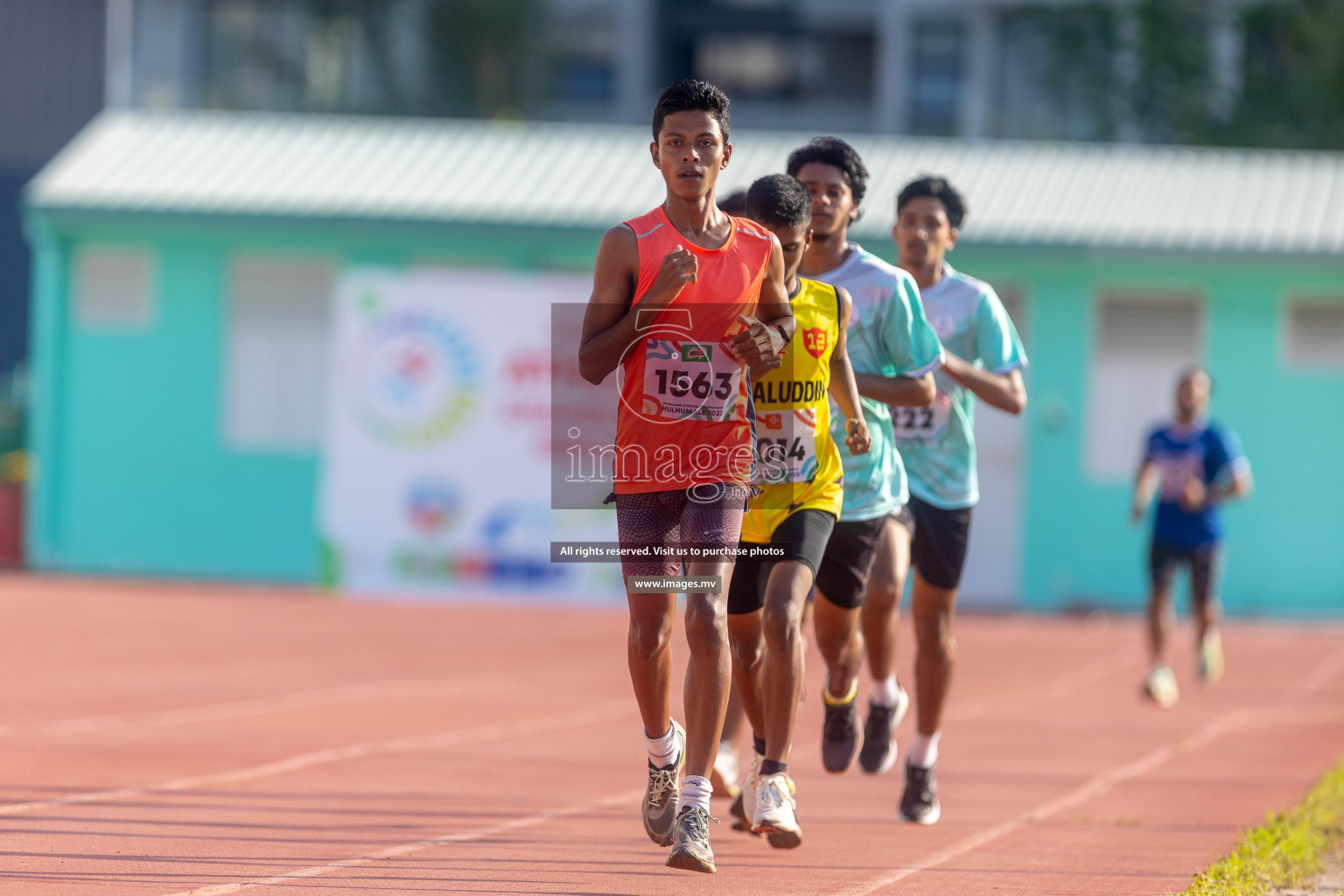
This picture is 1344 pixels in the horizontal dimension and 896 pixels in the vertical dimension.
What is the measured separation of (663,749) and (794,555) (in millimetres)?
742

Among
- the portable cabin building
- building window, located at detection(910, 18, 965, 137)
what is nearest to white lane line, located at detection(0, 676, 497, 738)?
the portable cabin building

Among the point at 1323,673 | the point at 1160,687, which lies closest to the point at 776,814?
the point at 1160,687

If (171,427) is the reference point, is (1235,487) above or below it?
above

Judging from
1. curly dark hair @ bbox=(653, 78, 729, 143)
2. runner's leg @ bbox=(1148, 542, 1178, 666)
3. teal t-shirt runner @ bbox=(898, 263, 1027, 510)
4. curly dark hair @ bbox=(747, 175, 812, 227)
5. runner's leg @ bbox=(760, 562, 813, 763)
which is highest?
curly dark hair @ bbox=(653, 78, 729, 143)

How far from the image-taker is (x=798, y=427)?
581 centimetres

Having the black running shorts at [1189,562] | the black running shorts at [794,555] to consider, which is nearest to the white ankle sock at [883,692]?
the black running shorts at [794,555]

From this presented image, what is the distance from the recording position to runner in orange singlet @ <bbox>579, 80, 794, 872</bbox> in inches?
211

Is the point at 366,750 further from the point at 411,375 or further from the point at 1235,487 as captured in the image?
the point at 411,375

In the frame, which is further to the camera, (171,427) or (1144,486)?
(171,427)

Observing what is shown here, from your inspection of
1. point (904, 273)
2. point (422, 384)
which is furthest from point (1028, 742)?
point (422, 384)

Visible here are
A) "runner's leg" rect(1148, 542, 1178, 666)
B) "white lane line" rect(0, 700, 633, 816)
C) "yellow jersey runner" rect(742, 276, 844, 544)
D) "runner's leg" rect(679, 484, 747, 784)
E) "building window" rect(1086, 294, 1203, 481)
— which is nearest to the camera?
"runner's leg" rect(679, 484, 747, 784)

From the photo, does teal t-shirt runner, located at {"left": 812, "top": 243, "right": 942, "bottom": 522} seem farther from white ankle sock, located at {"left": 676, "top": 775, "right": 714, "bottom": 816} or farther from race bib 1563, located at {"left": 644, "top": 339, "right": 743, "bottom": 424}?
white ankle sock, located at {"left": 676, "top": 775, "right": 714, "bottom": 816}

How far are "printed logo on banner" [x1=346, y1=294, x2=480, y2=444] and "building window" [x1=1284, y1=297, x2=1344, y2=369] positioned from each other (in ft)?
28.1

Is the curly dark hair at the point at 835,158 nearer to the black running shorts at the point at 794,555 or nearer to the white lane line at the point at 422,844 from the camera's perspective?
the black running shorts at the point at 794,555
